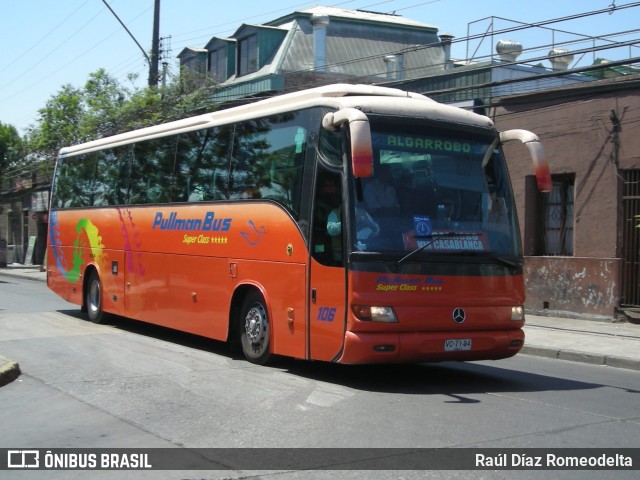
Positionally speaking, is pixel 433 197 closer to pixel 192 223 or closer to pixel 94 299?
pixel 192 223

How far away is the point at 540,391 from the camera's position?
9.45 m

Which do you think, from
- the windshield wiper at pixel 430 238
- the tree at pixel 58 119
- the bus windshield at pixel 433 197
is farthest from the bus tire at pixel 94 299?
the tree at pixel 58 119

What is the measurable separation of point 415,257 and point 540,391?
7.37ft

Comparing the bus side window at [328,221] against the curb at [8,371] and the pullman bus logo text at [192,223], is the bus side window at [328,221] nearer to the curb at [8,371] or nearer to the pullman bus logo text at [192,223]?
the pullman bus logo text at [192,223]

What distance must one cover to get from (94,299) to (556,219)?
10927 mm

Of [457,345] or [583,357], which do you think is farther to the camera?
[583,357]

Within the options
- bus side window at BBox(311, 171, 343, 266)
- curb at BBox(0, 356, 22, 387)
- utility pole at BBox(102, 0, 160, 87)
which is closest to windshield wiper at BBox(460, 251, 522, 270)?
bus side window at BBox(311, 171, 343, 266)

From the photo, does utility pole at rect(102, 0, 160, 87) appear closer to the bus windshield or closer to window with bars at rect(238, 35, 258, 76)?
window with bars at rect(238, 35, 258, 76)

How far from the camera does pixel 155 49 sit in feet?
87.9

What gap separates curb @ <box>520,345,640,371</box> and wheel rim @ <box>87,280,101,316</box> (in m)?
8.35

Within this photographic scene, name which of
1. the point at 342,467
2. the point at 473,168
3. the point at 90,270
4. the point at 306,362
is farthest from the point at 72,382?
the point at 90,270

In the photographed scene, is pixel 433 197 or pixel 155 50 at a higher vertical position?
pixel 155 50

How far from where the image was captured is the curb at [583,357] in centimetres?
1246

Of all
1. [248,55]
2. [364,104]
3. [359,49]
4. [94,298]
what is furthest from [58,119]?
[364,104]
